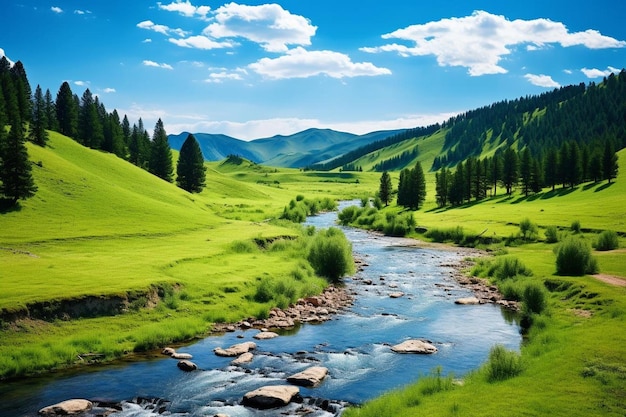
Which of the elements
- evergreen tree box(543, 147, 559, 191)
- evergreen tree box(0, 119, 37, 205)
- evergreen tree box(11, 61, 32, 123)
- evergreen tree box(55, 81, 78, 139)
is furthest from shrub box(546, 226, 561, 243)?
evergreen tree box(55, 81, 78, 139)

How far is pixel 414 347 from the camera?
29.2m

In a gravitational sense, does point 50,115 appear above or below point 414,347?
above

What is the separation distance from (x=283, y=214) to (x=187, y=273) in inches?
2549

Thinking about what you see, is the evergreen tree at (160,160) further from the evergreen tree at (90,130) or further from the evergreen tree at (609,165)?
the evergreen tree at (609,165)

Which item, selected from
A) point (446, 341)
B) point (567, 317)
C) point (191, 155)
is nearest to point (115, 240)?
point (446, 341)

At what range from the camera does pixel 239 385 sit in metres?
23.9

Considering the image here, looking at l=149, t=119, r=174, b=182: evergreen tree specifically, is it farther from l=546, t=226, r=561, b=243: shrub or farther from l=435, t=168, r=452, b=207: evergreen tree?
l=546, t=226, r=561, b=243: shrub

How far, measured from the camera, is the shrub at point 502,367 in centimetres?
2092

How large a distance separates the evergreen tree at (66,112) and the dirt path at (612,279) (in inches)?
4990

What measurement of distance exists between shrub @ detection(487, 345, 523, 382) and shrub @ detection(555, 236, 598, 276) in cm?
2502

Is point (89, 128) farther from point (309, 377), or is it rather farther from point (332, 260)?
point (309, 377)

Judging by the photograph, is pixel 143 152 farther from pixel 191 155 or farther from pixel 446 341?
pixel 446 341

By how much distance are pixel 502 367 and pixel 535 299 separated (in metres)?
16.0

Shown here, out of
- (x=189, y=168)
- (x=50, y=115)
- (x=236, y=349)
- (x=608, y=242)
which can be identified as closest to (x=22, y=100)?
(x=50, y=115)
